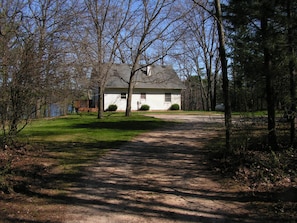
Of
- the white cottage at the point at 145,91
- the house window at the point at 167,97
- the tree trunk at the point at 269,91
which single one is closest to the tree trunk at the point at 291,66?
the tree trunk at the point at 269,91

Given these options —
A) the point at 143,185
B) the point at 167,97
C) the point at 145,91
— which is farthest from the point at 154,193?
the point at 167,97

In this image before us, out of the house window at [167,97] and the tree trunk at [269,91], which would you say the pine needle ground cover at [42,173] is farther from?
the house window at [167,97]

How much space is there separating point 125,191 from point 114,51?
634 inches

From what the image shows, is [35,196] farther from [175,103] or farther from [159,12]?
[175,103]

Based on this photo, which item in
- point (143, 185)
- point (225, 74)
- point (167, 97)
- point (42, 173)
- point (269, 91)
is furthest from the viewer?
point (167, 97)

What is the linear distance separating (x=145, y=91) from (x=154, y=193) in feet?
100

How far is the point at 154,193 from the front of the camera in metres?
4.86

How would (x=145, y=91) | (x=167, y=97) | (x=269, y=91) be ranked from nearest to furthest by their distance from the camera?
(x=269, y=91)
(x=145, y=91)
(x=167, y=97)

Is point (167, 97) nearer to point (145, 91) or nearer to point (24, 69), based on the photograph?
point (145, 91)

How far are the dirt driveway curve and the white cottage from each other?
26.3 metres

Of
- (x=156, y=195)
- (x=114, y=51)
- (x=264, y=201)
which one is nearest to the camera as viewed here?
(x=264, y=201)

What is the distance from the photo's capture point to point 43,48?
714cm

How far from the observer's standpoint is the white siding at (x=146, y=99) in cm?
3403

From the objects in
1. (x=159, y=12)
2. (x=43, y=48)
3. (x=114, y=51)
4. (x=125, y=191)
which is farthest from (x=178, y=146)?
(x=159, y=12)
